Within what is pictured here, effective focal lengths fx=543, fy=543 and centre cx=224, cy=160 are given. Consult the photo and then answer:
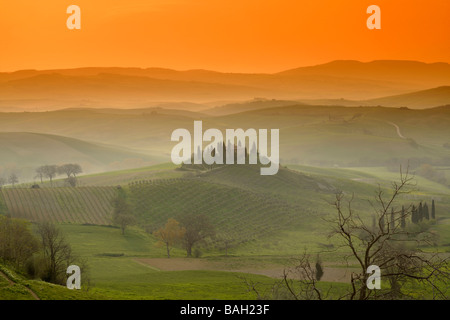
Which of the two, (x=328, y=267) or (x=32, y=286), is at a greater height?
(x=32, y=286)

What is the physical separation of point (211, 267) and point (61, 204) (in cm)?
4917

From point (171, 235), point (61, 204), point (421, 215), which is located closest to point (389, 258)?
point (171, 235)

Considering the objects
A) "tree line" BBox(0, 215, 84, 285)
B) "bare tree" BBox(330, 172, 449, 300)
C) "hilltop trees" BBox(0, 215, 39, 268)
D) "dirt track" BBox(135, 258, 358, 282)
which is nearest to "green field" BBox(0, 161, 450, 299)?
"dirt track" BBox(135, 258, 358, 282)

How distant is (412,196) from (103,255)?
355 feet

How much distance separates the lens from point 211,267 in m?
78.9

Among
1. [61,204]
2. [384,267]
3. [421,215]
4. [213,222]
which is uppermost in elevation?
[384,267]

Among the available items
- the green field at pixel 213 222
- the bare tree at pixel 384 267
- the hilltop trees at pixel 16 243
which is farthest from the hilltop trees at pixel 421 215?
the hilltop trees at pixel 16 243

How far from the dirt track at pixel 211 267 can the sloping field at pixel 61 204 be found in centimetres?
2900

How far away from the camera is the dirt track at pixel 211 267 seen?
72.6 meters

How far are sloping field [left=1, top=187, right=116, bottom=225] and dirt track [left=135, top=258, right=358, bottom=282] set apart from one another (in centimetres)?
2900

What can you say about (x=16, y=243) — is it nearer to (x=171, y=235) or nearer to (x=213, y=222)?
(x=171, y=235)

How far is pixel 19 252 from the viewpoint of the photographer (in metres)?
57.4
